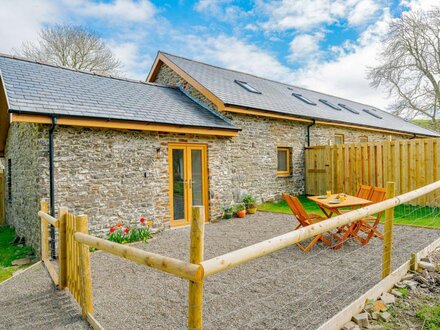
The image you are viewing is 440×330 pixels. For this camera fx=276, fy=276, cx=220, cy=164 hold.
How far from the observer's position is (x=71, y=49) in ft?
59.8

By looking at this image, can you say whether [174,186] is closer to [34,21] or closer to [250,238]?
[250,238]

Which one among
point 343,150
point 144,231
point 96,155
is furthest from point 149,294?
point 343,150

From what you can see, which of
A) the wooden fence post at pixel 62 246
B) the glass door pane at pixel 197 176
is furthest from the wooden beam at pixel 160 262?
the glass door pane at pixel 197 176

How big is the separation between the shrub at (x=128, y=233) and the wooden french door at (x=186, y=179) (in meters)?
1.02

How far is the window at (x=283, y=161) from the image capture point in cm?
1203

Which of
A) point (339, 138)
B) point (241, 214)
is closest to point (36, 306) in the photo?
point (241, 214)

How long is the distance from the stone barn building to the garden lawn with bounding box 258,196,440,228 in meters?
0.71

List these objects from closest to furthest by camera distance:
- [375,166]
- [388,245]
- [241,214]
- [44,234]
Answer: [388,245] < [44,234] < [241,214] < [375,166]

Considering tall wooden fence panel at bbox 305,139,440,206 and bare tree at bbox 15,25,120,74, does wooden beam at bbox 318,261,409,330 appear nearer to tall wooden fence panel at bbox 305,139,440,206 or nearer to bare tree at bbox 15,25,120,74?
tall wooden fence panel at bbox 305,139,440,206

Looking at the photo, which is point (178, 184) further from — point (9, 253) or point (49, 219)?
point (9, 253)

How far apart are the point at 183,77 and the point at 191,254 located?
10.8 metres

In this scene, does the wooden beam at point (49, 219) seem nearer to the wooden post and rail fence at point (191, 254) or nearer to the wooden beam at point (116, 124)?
the wooden post and rail fence at point (191, 254)

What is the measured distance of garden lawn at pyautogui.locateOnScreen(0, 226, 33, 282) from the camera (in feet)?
17.6

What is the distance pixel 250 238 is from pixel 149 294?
128 inches
